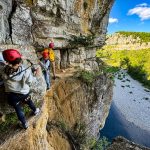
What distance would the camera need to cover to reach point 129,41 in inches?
4786

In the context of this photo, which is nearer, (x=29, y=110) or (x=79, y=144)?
(x=29, y=110)

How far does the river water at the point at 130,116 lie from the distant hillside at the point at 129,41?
56.0 metres

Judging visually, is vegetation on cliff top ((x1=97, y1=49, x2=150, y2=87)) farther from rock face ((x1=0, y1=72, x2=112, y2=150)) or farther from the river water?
rock face ((x1=0, y1=72, x2=112, y2=150))

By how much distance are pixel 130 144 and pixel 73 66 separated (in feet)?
26.2

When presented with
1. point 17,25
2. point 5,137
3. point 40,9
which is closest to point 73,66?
point 40,9

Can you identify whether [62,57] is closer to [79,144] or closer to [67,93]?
[67,93]

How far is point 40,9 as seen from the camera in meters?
14.6

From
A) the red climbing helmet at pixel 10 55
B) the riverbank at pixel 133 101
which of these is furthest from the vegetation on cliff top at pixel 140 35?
the red climbing helmet at pixel 10 55

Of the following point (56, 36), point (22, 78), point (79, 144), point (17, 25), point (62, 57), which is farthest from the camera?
point (62, 57)

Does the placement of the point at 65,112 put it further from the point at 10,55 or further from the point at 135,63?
the point at 135,63

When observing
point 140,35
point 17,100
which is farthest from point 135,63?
point 17,100

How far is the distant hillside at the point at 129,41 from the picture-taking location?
11062 centimetres

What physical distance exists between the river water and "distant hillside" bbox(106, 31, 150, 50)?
184ft

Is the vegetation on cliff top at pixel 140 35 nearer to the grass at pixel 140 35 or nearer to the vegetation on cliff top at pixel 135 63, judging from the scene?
the grass at pixel 140 35
